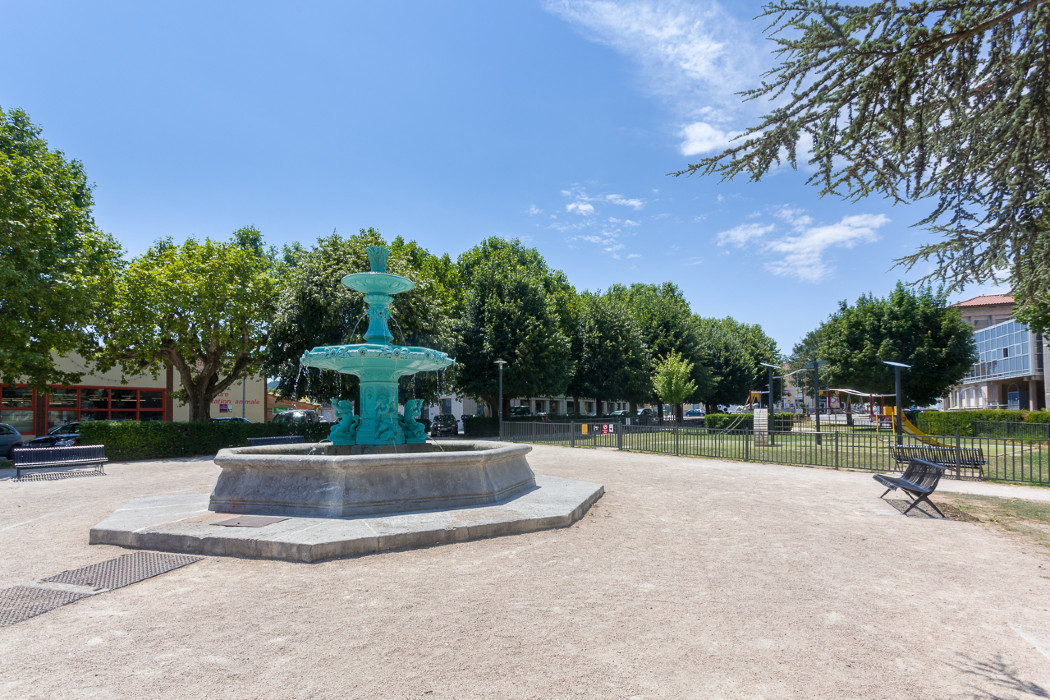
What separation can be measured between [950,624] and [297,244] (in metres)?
38.9

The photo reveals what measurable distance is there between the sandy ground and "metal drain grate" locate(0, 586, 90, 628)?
7.2 inches

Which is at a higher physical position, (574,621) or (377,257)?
(377,257)

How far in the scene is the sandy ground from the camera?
3.39m

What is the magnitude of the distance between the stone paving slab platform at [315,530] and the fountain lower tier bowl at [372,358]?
10.3 ft

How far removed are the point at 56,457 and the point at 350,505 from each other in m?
13.4

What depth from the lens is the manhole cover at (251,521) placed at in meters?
6.91

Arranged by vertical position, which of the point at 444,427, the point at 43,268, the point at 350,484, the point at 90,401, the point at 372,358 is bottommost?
the point at 444,427

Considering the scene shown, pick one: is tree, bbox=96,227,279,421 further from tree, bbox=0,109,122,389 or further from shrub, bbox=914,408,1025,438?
shrub, bbox=914,408,1025,438

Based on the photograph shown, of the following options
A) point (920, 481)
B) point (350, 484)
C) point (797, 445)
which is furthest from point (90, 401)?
point (920, 481)

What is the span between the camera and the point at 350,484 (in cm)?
756

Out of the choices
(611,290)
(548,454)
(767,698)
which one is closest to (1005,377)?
(611,290)

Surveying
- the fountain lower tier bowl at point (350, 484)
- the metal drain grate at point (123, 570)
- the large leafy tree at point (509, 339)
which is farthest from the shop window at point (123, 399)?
the metal drain grate at point (123, 570)

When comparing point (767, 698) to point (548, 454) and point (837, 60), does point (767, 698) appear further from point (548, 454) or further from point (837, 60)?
point (548, 454)

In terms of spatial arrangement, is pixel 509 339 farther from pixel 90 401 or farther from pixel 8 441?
pixel 90 401
